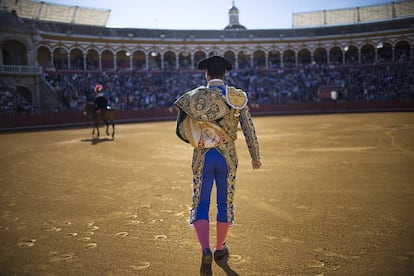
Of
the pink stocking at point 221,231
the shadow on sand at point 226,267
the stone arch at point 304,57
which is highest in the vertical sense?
the stone arch at point 304,57

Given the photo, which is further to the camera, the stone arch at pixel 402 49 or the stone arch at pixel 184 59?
the stone arch at pixel 184 59

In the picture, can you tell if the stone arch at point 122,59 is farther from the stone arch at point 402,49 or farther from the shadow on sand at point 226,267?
the shadow on sand at point 226,267

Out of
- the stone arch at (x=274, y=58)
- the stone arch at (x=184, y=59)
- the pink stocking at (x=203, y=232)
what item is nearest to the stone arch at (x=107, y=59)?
the stone arch at (x=184, y=59)

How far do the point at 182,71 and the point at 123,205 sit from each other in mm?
29608

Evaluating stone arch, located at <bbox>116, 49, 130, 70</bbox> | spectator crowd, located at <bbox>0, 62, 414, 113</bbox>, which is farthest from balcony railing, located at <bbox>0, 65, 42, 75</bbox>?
stone arch, located at <bbox>116, 49, 130, 70</bbox>

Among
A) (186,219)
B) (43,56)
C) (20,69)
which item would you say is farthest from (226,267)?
(43,56)

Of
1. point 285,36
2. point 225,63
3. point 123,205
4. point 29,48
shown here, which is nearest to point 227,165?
point 225,63

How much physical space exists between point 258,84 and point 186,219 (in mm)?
28960

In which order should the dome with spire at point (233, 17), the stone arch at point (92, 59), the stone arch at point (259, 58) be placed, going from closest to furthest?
the stone arch at point (92, 59), the stone arch at point (259, 58), the dome with spire at point (233, 17)

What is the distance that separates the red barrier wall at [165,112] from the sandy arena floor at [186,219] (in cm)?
1423

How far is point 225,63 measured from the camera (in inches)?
98.8

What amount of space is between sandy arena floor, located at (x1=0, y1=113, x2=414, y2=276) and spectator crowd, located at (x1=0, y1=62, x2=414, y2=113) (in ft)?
67.0

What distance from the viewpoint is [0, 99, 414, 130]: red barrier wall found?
62.1 ft

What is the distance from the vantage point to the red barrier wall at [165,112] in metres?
18.9
